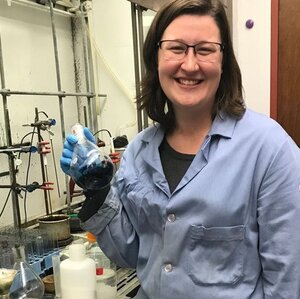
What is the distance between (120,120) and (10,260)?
5.50 feet

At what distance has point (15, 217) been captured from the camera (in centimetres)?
211

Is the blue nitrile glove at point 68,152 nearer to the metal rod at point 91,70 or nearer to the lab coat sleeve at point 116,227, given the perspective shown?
the lab coat sleeve at point 116,227

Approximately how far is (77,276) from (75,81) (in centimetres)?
208

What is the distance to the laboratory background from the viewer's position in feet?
6.77

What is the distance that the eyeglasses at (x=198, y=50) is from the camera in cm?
99

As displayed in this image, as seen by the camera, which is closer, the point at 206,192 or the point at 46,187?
the point at 206,192

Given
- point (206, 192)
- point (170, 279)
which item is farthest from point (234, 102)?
point (170, 279)

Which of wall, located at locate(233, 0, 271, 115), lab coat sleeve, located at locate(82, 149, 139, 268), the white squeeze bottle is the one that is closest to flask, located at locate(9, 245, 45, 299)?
the white squeeze bottle

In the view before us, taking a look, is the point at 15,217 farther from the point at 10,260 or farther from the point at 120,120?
the point at 120,120

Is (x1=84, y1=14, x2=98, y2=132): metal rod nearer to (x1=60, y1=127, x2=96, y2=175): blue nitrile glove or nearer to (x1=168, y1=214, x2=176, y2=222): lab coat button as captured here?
(x1=60, y1=127, x2=96, y2=175): blue nitrile glove

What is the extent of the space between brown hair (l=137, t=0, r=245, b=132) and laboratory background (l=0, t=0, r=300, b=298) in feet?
2.14

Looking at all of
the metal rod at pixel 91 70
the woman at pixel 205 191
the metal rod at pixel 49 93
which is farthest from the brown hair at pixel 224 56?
the metal rod at pixel 91 70

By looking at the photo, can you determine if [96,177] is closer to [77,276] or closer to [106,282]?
[77,276]

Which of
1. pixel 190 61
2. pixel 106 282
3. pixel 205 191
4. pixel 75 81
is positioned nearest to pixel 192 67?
pixel 190 61
